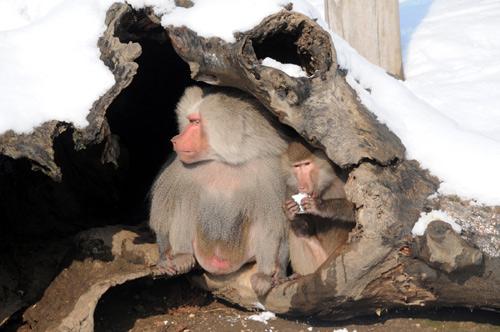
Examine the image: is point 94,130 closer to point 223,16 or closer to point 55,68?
point 55,68

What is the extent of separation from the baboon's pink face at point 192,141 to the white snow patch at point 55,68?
0.63 meters

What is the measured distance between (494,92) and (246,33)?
296cm

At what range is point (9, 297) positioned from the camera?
194 inches

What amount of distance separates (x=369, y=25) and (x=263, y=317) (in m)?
3.26

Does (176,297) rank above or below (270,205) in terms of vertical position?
below

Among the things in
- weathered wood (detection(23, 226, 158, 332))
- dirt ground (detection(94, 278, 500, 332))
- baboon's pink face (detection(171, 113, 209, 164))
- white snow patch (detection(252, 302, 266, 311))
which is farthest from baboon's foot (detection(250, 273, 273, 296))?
baboon's pink face (detection(171, 113, 209, 164))

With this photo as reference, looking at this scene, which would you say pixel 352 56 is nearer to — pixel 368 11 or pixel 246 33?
pixel 246 33

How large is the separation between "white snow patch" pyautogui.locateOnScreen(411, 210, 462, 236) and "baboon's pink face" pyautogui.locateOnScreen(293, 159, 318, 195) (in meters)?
0.81

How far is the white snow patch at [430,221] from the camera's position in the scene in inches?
164

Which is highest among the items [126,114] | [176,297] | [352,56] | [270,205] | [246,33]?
[246,33]

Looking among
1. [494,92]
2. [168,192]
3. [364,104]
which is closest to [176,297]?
[168,192]

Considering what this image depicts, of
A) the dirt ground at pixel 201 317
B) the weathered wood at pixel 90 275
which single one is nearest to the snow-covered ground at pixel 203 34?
the dirt ground at pixel 201 317

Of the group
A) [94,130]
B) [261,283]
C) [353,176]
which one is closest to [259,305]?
[261,283]

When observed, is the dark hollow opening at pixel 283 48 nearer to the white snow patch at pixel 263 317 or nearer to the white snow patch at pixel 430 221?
the white snow patch at pixel 430 221
